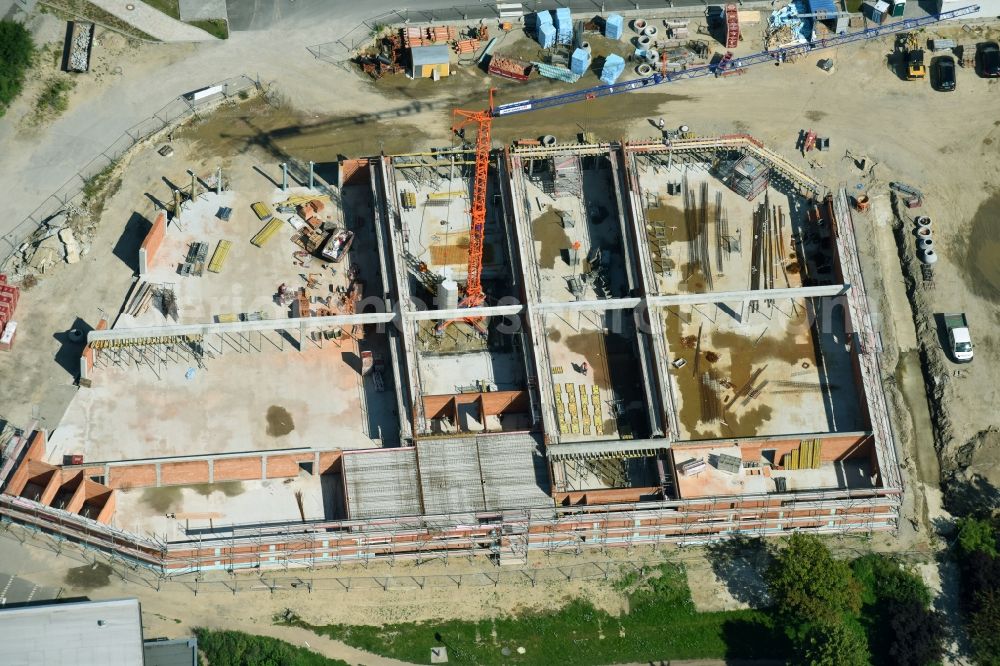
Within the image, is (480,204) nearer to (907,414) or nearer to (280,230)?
(280,230)

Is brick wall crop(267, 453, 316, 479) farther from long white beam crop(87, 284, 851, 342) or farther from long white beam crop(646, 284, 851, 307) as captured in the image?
long white beam crop(646, 284, 851, 307)

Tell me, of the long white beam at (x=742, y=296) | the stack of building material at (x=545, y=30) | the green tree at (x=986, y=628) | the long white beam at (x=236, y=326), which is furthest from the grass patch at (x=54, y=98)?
the green tree at (x=986, y=628)

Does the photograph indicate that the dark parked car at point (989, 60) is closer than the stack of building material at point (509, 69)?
No

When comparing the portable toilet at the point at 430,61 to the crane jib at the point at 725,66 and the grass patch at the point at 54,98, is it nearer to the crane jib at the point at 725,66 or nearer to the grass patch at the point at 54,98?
the crane jib at the point at 725,66

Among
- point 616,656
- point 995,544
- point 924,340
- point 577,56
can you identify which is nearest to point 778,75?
point 577,56

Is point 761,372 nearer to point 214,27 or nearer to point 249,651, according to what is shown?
point 249,651

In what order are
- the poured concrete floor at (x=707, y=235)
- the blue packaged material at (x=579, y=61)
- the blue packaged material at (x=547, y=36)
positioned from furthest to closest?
the blue packaged material at (x=547, y=36) → the blue packaged material at (x=579, y=61) → the poured concrete floor at (x=707, y=235)

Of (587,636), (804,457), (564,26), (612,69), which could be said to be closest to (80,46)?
(564,26)

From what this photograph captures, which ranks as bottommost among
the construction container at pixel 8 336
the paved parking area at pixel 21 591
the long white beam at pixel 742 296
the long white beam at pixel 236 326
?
the paved parking area at pixel 21 591
